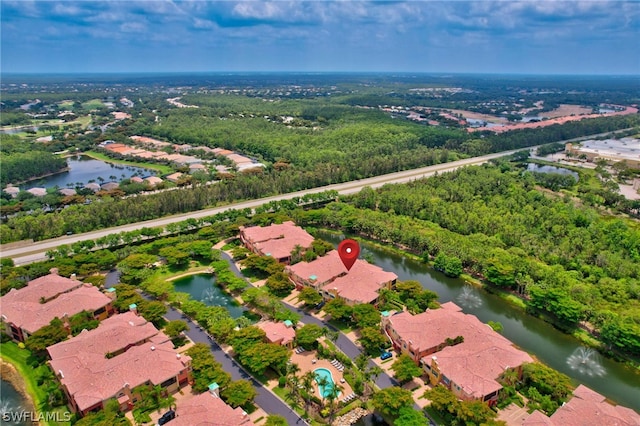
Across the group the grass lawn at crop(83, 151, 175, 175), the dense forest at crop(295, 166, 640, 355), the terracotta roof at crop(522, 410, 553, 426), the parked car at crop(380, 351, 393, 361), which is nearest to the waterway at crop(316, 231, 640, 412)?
the dense forest at crop(295, 166, 640, 355)

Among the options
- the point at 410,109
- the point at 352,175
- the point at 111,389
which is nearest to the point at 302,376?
the point at 111,389

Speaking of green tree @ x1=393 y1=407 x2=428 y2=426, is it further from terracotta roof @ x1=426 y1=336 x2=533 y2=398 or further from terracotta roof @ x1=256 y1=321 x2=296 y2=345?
terracotta roof @ x1=256 y1=321 x2=296 y2=345

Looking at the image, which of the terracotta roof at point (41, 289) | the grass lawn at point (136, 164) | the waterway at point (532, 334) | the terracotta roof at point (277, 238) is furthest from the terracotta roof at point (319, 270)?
the grass lawn at point (136, 164)

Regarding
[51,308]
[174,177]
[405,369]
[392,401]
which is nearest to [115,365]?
[51,308]

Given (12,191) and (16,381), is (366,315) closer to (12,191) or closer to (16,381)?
(16,381)

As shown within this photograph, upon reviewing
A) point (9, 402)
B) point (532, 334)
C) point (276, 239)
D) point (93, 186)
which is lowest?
point (9, 402)

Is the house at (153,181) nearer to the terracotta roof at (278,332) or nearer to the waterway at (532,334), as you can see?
the waterway at (532,334)
